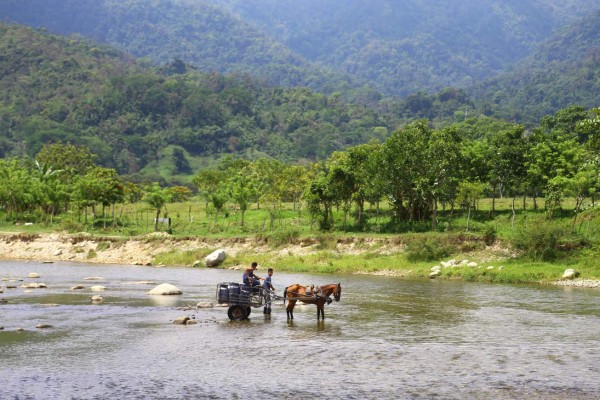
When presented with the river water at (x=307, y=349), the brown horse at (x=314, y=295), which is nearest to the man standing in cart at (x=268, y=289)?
the brown horse at (x=314, y=295)

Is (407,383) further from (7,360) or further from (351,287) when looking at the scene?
(351,287)

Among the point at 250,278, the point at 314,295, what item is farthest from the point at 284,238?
the point at 314,295

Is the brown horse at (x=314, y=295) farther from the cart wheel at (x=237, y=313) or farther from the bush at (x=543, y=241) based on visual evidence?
the bush at (x=543, y=241)

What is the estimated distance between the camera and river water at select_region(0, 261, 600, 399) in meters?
22.0

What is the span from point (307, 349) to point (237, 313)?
331 inches

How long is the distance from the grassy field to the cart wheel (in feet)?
99.0

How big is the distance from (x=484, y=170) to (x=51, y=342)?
2757 inches

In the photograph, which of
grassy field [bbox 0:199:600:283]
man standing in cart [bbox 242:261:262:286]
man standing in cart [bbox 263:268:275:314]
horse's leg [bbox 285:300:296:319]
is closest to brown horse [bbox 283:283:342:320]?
horse's leg [bbox 285:300:296:319]

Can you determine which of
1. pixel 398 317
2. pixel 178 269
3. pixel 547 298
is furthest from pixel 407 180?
pixel 398 317

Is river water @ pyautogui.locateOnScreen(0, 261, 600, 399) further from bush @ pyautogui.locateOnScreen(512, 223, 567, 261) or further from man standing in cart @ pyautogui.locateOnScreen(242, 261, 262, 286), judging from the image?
bush @ pyautogui.locateOnScreen(512, 223, 567, 261)

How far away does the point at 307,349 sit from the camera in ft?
91.9

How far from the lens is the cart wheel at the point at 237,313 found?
35.5 m

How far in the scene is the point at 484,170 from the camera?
8912 cm

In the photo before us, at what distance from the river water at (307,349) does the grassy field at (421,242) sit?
14132 mm
